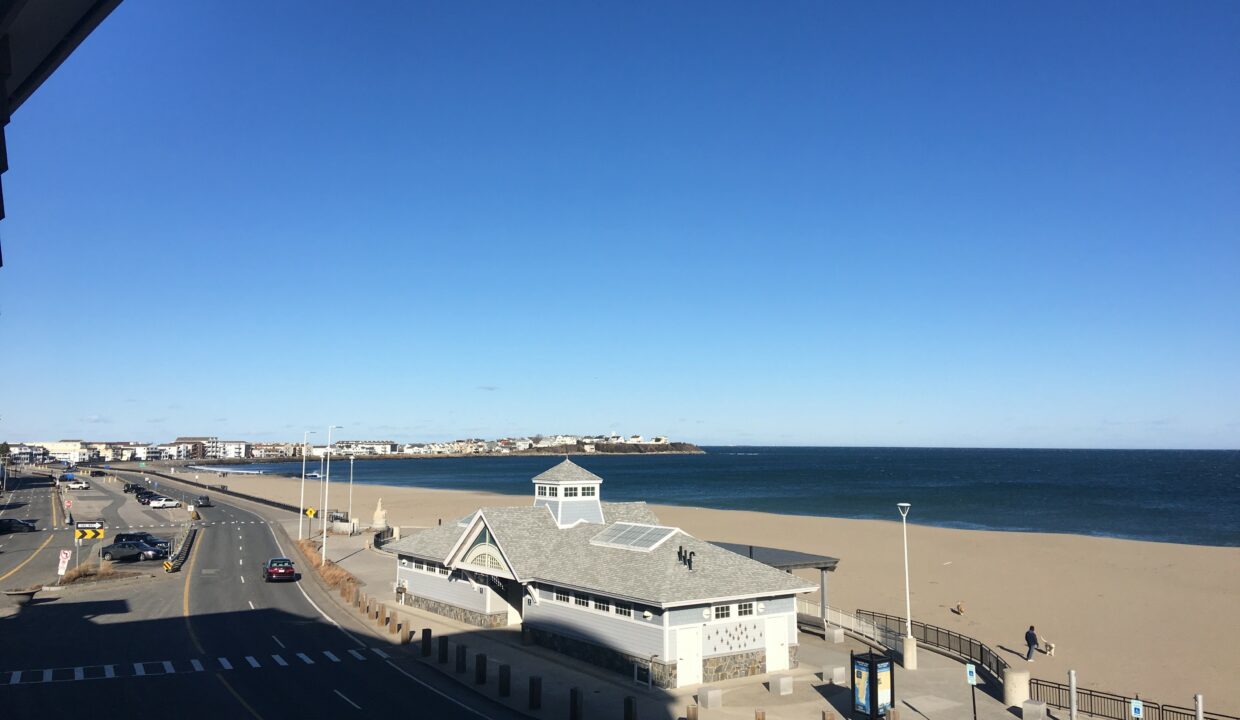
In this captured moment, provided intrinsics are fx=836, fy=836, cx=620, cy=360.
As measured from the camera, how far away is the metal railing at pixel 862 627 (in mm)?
30312

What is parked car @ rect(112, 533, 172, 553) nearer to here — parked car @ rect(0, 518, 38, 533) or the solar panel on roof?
parked car @ rect(0, 518, 38, 533)

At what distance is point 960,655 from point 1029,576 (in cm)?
2532

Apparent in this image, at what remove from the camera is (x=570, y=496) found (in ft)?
119

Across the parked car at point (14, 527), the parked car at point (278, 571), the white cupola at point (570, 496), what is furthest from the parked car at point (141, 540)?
the white cupola at point (570, 496)

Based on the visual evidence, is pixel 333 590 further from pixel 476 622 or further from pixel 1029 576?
pixel 1029 576

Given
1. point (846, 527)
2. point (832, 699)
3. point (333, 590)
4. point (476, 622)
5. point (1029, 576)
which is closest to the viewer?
point (832, 699)

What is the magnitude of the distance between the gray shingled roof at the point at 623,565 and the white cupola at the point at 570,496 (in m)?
0.47

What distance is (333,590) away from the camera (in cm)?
4309

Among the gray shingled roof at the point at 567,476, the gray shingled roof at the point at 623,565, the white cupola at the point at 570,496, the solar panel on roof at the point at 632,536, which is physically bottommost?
the gray shingled roof at the point at 623,565

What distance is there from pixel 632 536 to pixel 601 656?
15.3ft

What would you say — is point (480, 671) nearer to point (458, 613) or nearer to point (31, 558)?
point (458, 613)

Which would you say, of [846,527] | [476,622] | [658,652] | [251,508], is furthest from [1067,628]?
[251,508]

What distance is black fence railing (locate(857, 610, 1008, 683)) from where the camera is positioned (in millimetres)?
26703

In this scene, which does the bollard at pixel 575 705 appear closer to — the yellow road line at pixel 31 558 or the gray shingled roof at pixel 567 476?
the gray shingled roof at pixel 567 476
